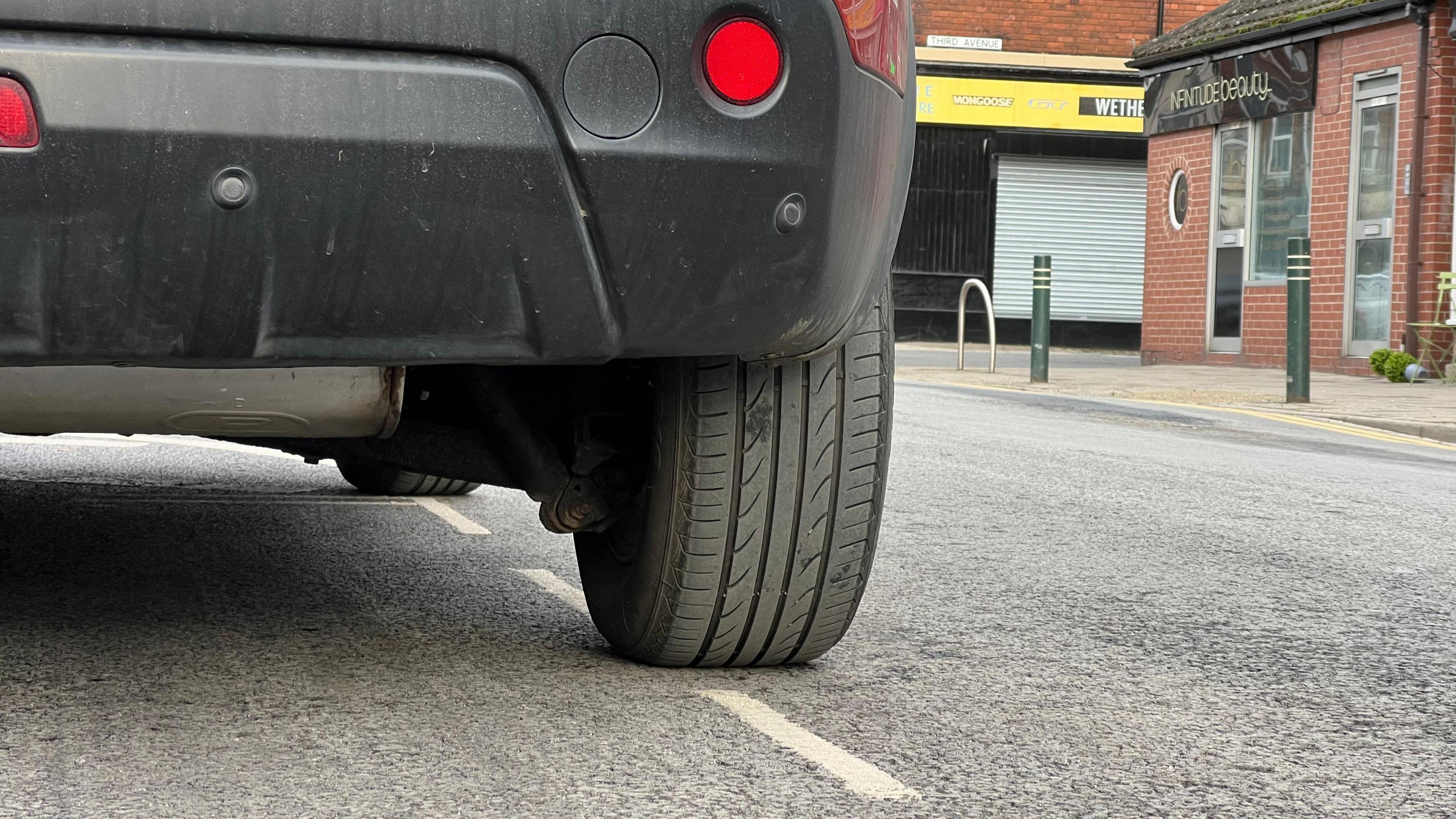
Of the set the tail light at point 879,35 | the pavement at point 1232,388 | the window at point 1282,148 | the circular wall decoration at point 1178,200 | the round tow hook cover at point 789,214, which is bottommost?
the pavement at point 1232,388

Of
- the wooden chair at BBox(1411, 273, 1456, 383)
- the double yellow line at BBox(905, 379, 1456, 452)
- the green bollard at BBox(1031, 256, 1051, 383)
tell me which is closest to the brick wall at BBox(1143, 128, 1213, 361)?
the wooden chair at BBox(1411, 273, 1456, 383)

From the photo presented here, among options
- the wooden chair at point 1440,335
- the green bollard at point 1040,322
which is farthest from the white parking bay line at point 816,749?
the wooden chair at point 1440,335

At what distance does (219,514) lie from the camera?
16.5 ft

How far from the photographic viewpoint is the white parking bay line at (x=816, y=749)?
7.57ft

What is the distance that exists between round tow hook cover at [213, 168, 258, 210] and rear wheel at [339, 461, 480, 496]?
345 centimetres

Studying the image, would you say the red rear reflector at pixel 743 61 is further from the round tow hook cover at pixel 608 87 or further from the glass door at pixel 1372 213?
the glass door at pixel 1372 213

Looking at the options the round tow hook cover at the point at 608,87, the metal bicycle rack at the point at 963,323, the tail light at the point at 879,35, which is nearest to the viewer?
the round tow hook cover at the point at 608,87

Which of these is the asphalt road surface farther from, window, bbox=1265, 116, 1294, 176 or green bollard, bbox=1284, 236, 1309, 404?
window, bbox=1265, 116, 1294, 176

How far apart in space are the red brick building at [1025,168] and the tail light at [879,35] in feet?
77.7

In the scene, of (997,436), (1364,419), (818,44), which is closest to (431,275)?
(818,44)

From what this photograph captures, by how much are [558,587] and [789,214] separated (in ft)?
6.06

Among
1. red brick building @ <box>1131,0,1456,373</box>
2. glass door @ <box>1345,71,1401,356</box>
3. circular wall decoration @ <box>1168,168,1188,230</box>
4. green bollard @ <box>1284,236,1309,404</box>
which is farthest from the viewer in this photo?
circular wall decoration @ <box>1168,168,1188,230</box>

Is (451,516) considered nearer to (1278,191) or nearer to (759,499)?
(759,499)

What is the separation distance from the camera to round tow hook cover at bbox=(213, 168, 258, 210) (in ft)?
6.61
